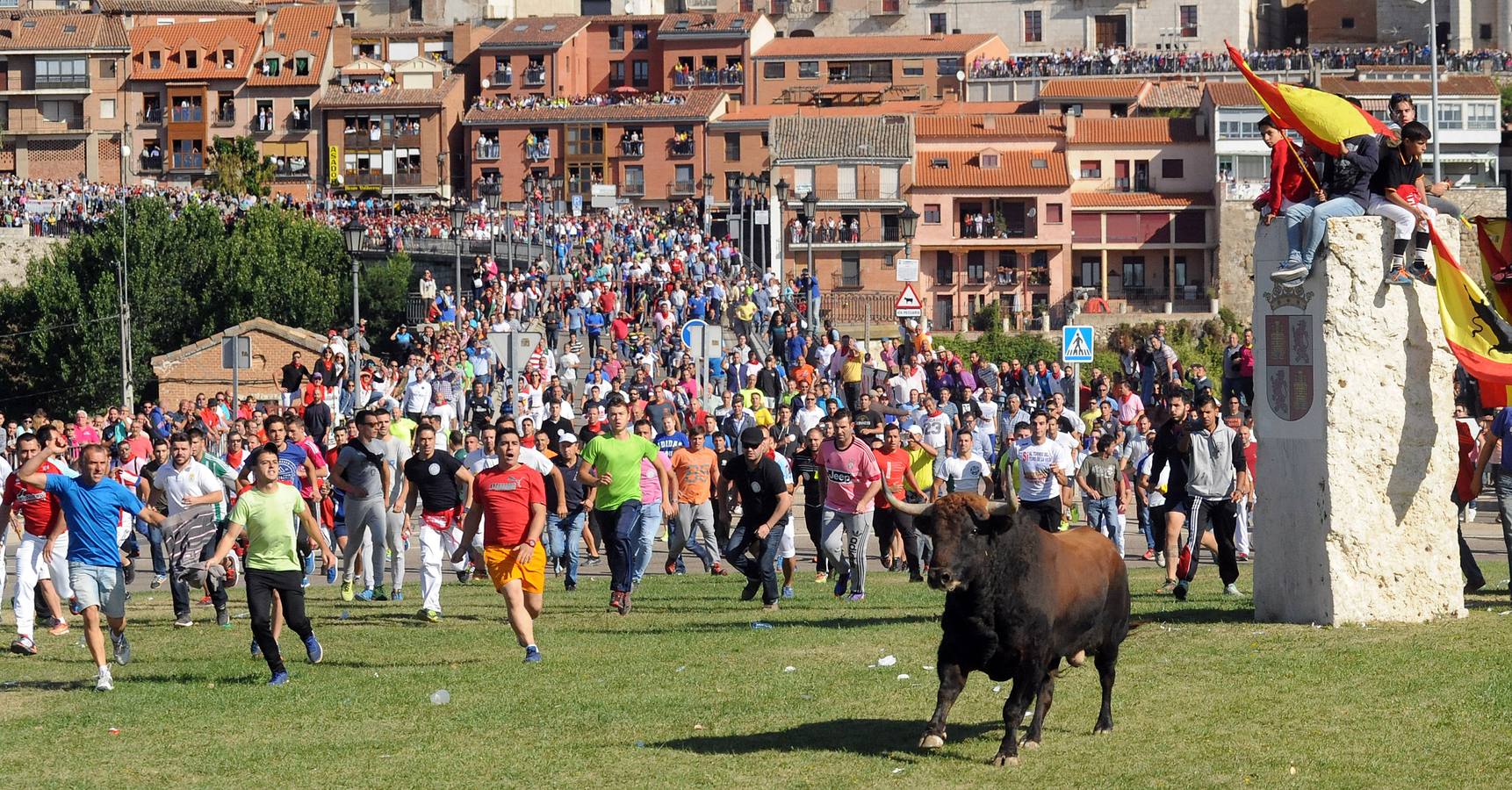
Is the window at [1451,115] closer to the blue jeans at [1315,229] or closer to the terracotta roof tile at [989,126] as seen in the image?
the terracotta roof tile at [989,126]

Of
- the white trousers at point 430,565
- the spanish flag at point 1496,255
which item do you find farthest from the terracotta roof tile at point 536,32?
the spanish flag at point 1496,255

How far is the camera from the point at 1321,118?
15297 mm

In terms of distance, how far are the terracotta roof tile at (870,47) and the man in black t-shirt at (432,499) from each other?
8644 cm

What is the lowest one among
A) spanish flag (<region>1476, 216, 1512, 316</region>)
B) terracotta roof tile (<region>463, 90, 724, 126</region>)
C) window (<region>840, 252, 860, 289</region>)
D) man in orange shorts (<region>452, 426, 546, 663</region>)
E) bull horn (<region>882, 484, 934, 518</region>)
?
man in orange shorts (<region>452, 426, 546, 663</region>)

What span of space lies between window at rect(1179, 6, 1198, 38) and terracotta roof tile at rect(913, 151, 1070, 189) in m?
23.9

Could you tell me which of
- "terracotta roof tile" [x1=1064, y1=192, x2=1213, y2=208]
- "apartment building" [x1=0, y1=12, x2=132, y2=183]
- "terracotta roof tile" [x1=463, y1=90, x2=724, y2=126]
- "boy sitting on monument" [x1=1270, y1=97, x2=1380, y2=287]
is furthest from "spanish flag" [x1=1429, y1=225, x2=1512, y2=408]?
"apartment building" [x1=0, y1=12, x2=132, y2=183]

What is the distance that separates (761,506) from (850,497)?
0.88m

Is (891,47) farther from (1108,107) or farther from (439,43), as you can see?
(439,43)

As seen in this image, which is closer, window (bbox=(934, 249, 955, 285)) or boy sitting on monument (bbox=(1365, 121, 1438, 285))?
boy sitting on monument (bbox=(1365, 121, 1438, 285))

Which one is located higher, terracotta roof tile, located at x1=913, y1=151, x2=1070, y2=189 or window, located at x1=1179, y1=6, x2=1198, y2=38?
window, located at x1=1179, y1=6, x2=1198, y2=38

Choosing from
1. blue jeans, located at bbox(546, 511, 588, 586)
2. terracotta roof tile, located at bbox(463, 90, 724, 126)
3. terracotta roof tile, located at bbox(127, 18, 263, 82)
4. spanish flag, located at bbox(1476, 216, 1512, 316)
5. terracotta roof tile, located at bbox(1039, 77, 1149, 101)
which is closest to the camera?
spanish flag, located at bbox(1476, 216, 1512, 316)

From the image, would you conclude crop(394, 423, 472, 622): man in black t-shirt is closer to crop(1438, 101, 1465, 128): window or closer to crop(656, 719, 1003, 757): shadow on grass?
crop(656, 719, 1003, 757): shadow on grass

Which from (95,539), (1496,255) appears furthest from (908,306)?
(95,539)

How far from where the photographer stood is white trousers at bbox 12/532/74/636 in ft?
52.2
